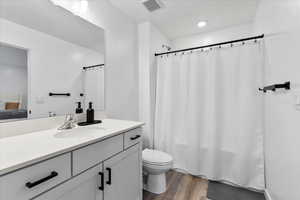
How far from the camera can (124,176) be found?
43.3 inches

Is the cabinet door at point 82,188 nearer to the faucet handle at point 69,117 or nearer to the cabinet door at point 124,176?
the cabinet door at point 124,176

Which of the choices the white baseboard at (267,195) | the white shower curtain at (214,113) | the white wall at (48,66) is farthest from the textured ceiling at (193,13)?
the white baseboard at (267,195)

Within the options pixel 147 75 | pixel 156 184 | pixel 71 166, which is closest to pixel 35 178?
pixel 71 166

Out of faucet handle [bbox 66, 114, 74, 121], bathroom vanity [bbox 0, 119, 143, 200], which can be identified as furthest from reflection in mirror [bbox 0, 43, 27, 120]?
faucet handle [bbox 66, 114, 74, 121]

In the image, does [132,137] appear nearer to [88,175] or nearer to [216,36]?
[88,175]

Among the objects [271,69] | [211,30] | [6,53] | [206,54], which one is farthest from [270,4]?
[6,53]

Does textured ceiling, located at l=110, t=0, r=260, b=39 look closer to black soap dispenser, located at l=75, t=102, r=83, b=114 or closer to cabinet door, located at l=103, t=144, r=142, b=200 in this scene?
black soap dispenser, located at l=75, t=102, r=83, b=114

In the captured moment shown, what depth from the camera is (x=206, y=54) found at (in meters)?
1.88

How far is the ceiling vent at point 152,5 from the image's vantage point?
1651 millimetres

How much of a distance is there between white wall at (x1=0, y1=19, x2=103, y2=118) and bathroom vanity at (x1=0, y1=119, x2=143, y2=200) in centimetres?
30

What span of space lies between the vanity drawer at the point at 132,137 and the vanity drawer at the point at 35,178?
18.9 inches

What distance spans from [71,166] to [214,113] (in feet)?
5.63

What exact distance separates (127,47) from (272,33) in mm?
1647

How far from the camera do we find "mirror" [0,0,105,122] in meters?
0.92
